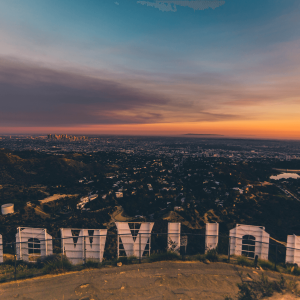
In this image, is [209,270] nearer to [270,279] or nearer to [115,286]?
[270,279]

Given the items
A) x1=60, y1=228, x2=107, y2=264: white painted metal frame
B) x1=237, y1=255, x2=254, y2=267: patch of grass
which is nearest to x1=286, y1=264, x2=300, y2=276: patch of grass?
x1=237, y1=255, x2=254, y2=267: patch of grass

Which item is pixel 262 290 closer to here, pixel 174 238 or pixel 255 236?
pixel 255 236

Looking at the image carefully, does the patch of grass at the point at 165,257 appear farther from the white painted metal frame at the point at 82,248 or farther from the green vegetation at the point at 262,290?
the green vegetation at the point at 262,290

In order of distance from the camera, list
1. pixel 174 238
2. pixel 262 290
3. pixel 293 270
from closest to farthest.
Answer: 1. pixel 262 290
2. pixel 293 270
3. pixel 174 238

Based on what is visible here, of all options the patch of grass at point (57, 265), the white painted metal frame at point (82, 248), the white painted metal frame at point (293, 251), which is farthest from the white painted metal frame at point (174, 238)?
the white painted metal frame at point (293, 251)

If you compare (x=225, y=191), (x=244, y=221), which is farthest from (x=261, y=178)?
(x=244, y=221)

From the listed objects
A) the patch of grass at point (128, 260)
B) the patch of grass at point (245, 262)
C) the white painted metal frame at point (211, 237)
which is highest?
the white painted metal frame at point (211, 237)

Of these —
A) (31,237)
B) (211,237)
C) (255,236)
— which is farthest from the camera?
(211,237)

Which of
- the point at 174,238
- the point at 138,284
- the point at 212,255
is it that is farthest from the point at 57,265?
the point at 212,255
